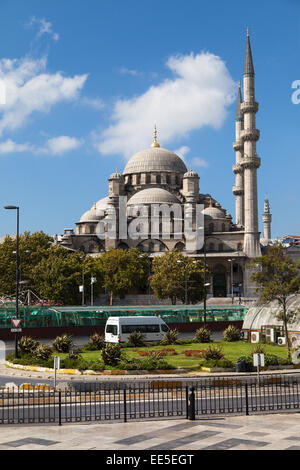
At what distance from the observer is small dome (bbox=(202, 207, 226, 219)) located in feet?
354

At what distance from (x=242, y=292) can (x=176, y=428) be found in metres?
81.2

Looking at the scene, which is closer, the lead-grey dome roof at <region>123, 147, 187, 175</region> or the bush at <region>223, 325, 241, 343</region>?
the bush at <region>223, 325, 241, 343</region>

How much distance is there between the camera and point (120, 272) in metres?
80.5

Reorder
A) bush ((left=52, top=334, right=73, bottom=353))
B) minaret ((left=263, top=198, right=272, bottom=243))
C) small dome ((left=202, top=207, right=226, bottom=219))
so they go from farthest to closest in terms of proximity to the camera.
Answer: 1. minaret ((left=263, top=198, right=272, bottom=243))
2. small dome ((left=202, top=207, right=226, bottom=219))
3. bush ((left=52, top=334, right=73, bottom=353))

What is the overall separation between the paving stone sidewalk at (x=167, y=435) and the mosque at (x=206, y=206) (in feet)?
219

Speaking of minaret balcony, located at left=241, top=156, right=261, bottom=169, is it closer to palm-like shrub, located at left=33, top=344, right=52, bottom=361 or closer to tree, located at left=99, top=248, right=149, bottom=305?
tree, located at left=99, top=248, right=149, bottom=305

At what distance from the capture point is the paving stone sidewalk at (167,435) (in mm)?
13008

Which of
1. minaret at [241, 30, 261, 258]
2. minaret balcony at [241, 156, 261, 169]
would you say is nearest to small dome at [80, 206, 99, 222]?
minaret at [241, 30, 261, 258]

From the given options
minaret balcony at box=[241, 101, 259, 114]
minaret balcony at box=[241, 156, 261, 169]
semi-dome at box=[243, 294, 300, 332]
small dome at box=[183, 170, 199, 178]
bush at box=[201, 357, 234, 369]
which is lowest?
bush at box=[201, 357, 234, 369]

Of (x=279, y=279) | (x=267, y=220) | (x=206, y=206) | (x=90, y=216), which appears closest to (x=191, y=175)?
(x=206, y=206)

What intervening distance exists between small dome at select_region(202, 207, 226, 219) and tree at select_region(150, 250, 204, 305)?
98.3 ft

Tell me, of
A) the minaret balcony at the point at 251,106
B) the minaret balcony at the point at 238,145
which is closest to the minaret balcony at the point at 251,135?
the minaret balcony at the point at 251,106
